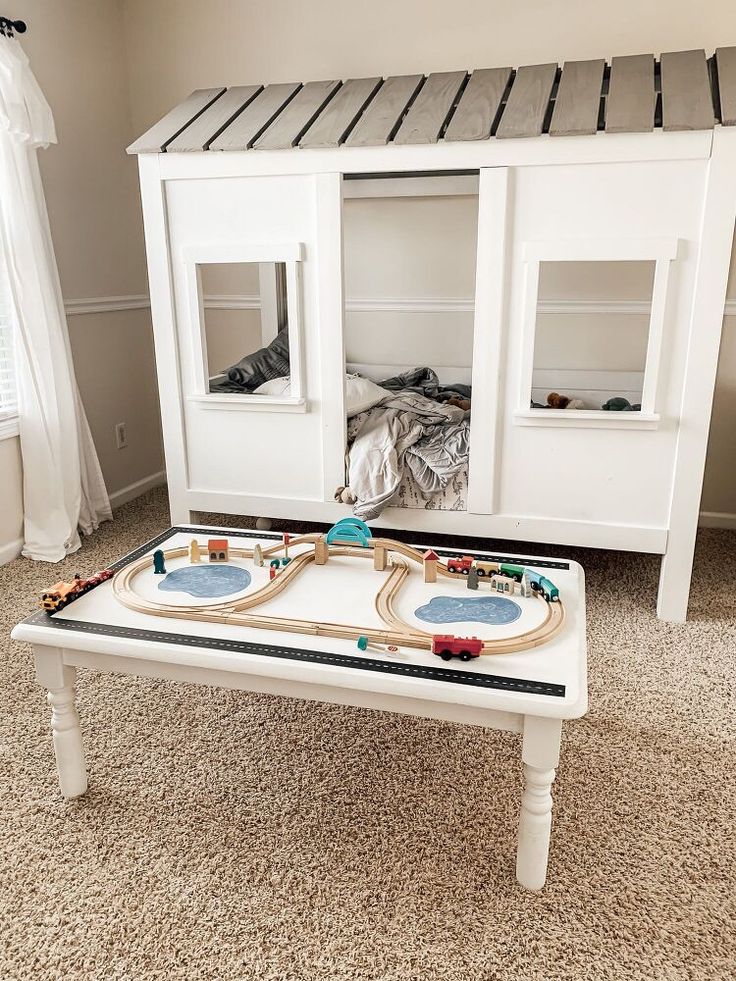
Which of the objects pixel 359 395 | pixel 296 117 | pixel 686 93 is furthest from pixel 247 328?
pixel 686 93

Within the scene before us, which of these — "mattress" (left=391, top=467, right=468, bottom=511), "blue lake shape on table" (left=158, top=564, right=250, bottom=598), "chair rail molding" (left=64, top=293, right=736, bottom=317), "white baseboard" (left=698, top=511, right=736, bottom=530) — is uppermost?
"chair rail molding" (left=64, top=293, right=736, bottom=317)

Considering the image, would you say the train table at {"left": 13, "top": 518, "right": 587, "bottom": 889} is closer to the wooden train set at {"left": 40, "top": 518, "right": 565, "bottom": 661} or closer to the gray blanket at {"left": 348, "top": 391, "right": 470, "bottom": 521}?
the wooden train set at {"left": 40, "top": 518, "right": 565, "bottom": 661}

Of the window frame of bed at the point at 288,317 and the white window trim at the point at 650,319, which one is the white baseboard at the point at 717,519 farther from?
the window frame of bed at the point at 288,317

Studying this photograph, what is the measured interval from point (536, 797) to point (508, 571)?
0.50 m

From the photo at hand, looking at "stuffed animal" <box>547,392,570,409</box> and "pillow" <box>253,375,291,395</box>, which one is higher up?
"pillow" <box>253,375,291,395</box>

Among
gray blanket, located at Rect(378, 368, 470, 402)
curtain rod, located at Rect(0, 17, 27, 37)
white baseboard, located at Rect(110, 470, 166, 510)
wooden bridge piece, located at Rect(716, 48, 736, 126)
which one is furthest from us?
white baseboard, located at Rect(110, 470, 166, 510)

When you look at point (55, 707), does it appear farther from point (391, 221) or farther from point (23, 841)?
point (391, 221)

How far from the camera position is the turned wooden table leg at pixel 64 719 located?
1511 millimetres

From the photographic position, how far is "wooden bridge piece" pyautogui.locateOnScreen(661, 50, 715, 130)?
6.80ft

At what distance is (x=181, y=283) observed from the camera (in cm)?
268

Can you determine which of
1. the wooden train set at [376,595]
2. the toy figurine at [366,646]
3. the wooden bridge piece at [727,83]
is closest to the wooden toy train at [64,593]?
the wooden train set at [376,595]

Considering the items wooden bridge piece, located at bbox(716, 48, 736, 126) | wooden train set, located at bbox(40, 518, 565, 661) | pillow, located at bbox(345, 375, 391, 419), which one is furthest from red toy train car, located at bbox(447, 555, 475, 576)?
wooden bridge piece, located at bbox(716, 48, 736, 126)

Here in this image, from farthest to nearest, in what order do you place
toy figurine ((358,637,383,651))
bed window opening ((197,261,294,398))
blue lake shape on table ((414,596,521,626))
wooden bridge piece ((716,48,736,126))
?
bed window opening ((197,261,294,398)) → wooden bridge piece ((716,48,736,126)) → blue lake shape on table ((414,596,521,626)) → toy figurine ((358,637,383,651))

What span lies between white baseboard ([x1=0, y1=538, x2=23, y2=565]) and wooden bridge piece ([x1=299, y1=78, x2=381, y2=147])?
1885 mm
